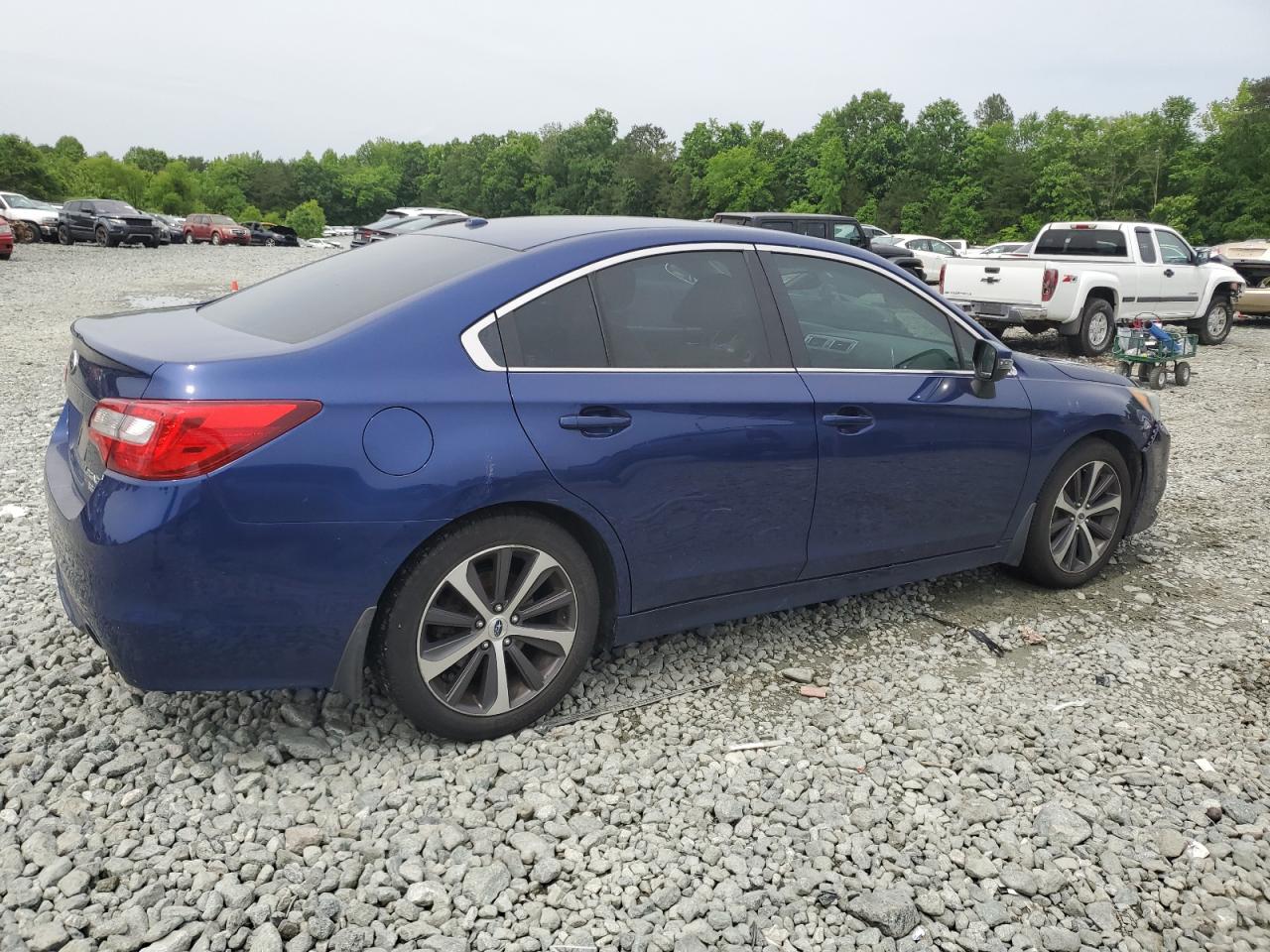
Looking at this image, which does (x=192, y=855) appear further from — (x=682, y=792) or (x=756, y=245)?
(x=756, y=245)

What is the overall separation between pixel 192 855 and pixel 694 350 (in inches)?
89.5

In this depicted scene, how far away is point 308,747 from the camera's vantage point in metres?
3.38

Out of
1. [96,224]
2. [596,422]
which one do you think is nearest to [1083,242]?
[596,422]

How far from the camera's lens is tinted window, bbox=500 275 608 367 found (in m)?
3.35

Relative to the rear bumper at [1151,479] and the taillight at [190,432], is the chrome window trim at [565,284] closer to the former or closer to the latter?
the taillight at [190,432]

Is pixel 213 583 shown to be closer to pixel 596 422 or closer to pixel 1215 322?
pixel 596 422

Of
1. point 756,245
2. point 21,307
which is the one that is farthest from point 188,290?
point 756,245

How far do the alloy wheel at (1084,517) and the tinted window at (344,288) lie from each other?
3.01 metres

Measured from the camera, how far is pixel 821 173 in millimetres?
96188

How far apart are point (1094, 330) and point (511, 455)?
13.2 metres

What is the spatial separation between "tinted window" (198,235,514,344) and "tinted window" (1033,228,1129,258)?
13827mm

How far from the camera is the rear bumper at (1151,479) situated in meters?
5.20

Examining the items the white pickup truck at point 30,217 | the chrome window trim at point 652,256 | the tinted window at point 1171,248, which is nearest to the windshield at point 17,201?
the white pickup truck at point 30,217

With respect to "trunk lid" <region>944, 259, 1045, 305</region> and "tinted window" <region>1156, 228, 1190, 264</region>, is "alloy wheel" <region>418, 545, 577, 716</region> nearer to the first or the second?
"trunk lid" <region>944, 259, 1045, 305</region>
